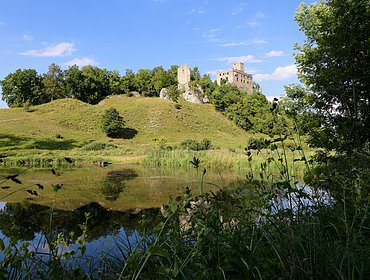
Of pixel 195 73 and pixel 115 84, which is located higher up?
pixel 195 73

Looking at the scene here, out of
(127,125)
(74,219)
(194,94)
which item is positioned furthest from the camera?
(194,94)

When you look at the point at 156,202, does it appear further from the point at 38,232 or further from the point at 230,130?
the point at 230,130

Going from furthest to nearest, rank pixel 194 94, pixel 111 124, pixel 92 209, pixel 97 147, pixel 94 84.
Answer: pixel 194 94 → pixel 94 84 → pixel 111 124 → pixel 97 147 → pixel 92 209

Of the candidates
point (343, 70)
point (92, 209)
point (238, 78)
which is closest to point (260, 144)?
point (343, 70)

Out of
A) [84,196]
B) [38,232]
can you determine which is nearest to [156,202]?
[84,196]

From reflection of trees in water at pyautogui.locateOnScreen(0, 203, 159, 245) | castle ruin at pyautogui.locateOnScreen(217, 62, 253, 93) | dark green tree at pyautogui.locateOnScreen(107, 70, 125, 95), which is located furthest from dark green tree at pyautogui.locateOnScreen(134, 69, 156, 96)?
reflection of trees in water at pyautogui.locateOnScreen(0, 203, 159, 245)

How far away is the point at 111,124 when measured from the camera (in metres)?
55.8

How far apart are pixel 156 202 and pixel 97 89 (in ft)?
260

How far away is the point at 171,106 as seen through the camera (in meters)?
72.4

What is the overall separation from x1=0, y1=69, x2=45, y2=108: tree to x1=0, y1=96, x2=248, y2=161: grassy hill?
28.6 feet

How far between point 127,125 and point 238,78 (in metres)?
47.8

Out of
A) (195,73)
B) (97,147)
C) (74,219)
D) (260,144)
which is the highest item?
(195,73)

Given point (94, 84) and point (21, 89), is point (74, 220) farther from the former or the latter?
point (94, 84)

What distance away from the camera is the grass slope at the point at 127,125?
155 ft
